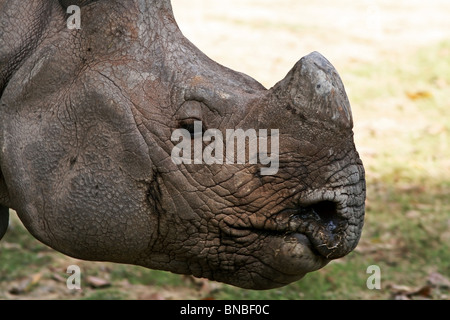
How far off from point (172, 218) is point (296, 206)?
0.55m

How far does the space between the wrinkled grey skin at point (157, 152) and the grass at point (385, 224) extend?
7.29ft

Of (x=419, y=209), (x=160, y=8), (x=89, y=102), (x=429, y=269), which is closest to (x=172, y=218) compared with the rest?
(x=89, y=102)

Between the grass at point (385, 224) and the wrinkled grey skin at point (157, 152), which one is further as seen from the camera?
the grass at point (385, 224)

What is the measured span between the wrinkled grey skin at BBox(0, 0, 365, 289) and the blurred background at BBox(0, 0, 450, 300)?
7.33ft

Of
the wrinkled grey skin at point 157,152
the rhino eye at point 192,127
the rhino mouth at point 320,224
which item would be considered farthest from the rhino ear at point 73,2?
the rhino mouth at point 320,224

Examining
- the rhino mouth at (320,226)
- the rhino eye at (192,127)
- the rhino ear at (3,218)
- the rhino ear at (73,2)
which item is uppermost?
the rhino ear at (73,2)

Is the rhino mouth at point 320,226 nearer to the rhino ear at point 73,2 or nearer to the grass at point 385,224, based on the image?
the rhino ear at point 73,2

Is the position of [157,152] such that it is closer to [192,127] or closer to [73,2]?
[192,127]

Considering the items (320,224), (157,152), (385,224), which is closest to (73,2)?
(157,152)

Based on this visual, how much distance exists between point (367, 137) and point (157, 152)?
21.1ft

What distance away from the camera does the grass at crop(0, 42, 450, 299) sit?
6184 millimetres

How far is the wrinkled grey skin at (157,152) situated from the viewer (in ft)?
11.7

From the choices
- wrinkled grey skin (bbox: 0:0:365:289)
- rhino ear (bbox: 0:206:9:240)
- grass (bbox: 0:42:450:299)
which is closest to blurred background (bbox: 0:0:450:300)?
grass (bbox: 0:42:450:299)

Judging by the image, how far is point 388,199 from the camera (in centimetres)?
817
